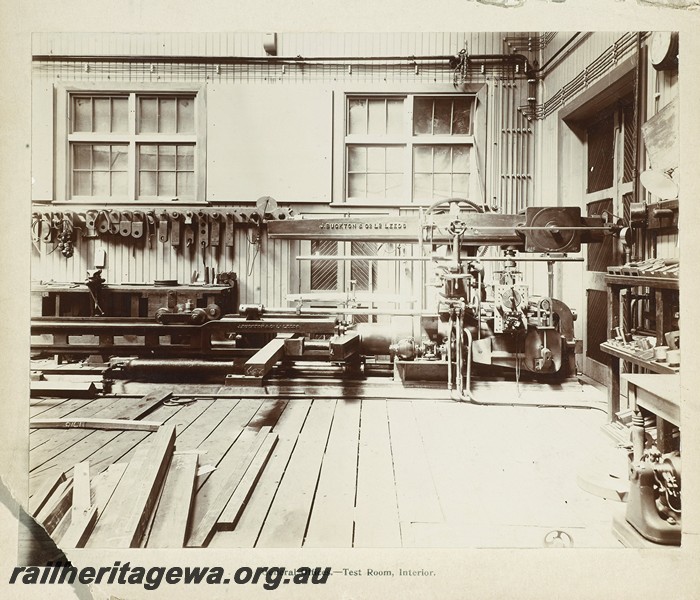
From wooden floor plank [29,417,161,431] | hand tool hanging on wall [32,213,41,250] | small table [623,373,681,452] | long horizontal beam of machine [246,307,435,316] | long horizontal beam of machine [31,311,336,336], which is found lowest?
wooden floor plank [29,417,161,431]

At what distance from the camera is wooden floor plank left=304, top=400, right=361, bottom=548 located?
1.85 metres

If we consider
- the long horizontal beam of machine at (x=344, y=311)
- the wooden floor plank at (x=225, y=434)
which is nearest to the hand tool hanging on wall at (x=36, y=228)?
the wooden floor plank at (x=225, y=434)

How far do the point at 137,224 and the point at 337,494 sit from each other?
325 cm

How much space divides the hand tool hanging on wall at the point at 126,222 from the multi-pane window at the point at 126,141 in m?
0.33

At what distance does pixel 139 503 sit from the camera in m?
1.92

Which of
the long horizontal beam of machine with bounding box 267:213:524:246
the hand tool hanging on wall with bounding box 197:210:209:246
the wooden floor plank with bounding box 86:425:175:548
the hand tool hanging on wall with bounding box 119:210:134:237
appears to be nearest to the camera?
the wooden floor plank with bounding box 86:425:175:548

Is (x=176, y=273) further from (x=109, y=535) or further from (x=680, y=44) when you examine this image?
(x=680, y=44)

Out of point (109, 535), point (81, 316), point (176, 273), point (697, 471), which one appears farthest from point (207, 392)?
point (697, 471)

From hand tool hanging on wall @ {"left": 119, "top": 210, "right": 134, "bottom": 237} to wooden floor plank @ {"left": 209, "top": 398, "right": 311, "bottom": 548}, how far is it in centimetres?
216

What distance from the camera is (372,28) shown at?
1875 millimetres

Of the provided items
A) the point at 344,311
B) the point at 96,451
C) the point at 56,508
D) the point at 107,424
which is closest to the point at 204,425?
the point at 107,424

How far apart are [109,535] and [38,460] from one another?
0.49 metres

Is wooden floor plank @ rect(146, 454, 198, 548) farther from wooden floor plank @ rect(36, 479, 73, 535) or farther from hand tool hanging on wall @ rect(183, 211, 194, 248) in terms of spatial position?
hand tool hanging on wall @ rect(183, 211, 194, 248)

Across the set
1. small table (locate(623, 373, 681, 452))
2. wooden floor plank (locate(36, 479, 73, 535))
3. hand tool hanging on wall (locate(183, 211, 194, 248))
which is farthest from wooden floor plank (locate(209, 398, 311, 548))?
hand tool hanging on wall (locate(183, 211, 194, 248))
